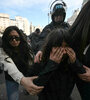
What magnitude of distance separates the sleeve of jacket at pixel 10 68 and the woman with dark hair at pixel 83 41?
569 millimetres

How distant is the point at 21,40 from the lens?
184 cm

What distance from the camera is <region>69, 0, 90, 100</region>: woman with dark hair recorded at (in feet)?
2.73

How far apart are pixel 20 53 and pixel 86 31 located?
1150mm

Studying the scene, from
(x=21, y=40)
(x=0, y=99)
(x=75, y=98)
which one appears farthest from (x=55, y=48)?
(x=0, y=99)

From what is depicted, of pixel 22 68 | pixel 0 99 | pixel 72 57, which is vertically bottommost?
pixel 0 99

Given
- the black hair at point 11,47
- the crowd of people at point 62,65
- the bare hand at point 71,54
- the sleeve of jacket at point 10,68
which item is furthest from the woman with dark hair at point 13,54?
the bare hand at point 71,54

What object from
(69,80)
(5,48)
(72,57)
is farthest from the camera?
(5,48)

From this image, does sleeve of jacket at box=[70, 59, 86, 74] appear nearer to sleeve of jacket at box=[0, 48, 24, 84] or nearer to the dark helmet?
sleeve of jacket at box=[0, 48, 24, 84]

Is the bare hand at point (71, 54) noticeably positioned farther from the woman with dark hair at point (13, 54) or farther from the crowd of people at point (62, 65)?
the woman with dark hair at point (13, 54)

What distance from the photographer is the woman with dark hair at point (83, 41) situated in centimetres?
83

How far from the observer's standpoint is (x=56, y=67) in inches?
32.7

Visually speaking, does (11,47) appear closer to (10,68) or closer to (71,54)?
(10,68)

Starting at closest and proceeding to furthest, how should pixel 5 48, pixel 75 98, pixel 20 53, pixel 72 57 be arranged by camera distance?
pixel 72 57 → pixel 5 48 → pixel 20 53 → pixel 75 98

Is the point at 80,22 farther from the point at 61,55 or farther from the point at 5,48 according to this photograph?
the point at 5,48
